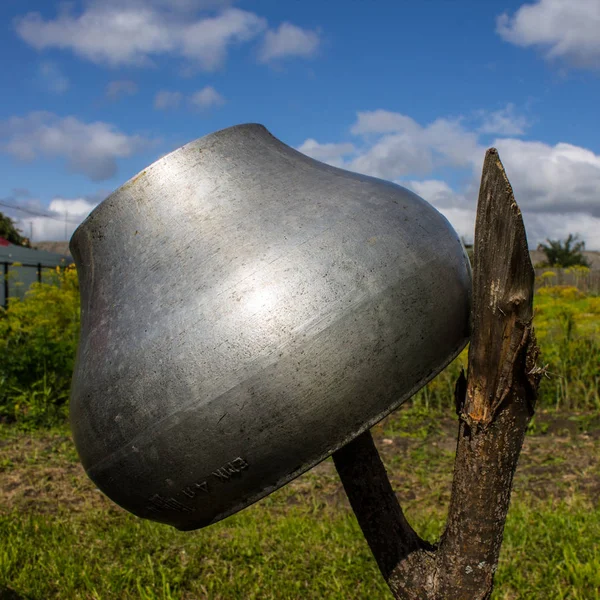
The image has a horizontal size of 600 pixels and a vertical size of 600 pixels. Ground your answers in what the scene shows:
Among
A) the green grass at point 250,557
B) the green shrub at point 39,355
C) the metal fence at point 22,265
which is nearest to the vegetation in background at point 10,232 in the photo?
the metal fence at point 22,265

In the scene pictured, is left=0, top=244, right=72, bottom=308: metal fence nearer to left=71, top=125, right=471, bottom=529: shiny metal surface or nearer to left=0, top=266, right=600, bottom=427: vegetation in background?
left=0, top=266, right=600, bottom=427: vegetation in background

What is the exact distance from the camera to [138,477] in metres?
1.35

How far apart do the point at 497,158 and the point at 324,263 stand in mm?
523

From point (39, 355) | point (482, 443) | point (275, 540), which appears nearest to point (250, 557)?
point (275, 540)

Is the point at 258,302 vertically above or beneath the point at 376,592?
above

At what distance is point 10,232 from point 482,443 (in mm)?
33084

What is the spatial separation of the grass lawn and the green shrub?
1.21 m

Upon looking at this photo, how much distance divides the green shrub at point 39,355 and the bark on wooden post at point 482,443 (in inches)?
203

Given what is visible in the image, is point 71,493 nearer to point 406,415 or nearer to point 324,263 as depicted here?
point 406,415

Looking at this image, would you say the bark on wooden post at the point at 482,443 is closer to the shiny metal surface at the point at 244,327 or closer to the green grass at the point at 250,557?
the shiny metal surface at the point at 244,327

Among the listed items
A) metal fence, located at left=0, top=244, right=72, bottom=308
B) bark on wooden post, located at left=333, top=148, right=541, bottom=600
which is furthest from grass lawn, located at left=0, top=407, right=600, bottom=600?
metal fence, located at left=0, top=244, right=72, bottom=308

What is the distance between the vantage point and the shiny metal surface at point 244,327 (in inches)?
49.3

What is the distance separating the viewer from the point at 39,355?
22.4ft

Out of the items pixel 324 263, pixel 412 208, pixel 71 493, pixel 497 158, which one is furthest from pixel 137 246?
pixel 71 493
